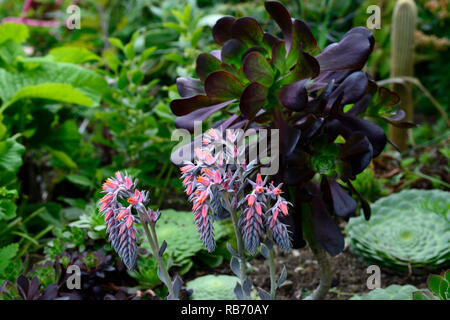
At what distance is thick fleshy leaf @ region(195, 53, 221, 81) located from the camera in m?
1.15

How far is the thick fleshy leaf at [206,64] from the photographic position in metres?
1.15

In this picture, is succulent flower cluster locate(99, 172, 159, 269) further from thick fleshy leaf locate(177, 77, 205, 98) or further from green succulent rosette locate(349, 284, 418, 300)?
green succulent rosette locate(349, 284, 418, 300)

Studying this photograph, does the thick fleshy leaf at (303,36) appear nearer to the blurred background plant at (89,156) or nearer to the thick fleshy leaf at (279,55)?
the thick fleshy leaf at (279,55)

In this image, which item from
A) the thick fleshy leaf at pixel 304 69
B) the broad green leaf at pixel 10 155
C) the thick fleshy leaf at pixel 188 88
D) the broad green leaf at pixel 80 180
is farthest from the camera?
the broad green leaf at pixel 80 180

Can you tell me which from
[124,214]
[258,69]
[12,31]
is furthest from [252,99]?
[12,31]

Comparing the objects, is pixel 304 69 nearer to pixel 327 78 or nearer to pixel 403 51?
pixel 327 78

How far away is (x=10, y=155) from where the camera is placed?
159 centimetres

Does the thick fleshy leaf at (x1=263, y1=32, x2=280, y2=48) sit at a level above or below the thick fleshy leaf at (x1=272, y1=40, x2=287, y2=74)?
above

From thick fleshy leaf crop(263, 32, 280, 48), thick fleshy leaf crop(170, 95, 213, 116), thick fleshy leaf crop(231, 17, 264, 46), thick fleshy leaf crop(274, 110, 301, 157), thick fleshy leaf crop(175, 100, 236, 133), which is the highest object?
thick fleshy leaf crop(231, 17, 264, 46)

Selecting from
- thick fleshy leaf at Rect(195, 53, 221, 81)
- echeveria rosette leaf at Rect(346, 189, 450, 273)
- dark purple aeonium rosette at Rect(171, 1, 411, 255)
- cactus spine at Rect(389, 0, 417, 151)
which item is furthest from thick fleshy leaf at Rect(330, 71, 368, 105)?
cactus spine at Rect(389, 0, 417, 151)

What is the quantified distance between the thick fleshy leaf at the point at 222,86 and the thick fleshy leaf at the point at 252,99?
60 mm

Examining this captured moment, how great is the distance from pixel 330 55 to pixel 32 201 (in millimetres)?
1590

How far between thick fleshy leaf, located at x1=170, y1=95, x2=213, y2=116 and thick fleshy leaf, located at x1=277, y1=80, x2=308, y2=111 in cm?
20

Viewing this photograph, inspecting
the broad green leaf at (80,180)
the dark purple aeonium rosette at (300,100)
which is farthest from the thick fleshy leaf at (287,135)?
the broad green leaf at (80,180)
